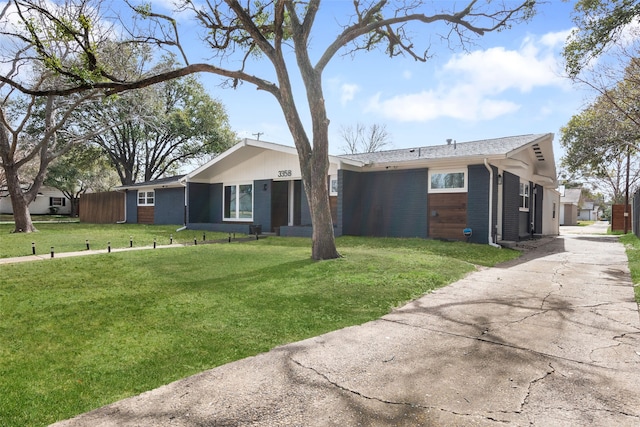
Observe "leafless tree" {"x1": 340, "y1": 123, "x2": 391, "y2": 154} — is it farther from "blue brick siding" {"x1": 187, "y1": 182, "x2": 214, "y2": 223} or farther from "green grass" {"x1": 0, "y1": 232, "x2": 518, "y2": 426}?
"green grass" {"x1": 0, "y1": 232, "x2": 518, "y2": 426}

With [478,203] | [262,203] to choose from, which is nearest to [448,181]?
[478,203]

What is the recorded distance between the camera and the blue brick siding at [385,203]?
1352cm

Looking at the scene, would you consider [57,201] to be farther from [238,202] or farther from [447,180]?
[447,180]

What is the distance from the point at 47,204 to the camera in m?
43.1

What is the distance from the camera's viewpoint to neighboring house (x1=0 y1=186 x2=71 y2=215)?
42031 mm

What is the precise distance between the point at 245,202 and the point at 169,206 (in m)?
6.41

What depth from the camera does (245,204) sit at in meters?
18.1

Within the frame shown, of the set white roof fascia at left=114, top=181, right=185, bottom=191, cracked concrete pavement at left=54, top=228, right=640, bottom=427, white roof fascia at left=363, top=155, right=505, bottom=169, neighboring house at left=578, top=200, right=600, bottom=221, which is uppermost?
white roof fascia at left=363, top=155, right=505, bottom=169

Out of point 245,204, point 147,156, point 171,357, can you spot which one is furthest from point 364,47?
point 147,156

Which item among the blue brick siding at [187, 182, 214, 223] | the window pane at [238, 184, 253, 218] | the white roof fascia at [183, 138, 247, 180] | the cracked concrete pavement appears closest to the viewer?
the cracked concrete pavement

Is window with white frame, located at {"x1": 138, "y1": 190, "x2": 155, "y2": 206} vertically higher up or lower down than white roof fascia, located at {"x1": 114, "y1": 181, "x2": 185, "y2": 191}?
lower down

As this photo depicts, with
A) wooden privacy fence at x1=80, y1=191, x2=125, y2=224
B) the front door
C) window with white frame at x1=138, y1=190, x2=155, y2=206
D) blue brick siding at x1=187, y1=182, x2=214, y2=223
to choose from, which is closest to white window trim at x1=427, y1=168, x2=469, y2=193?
the front door

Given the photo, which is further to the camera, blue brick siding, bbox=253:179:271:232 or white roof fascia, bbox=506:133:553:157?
blue brick siding, bbox=253:179:271:232

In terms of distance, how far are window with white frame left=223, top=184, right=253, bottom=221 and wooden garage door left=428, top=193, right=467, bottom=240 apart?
27.8 feet
